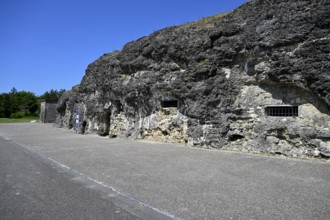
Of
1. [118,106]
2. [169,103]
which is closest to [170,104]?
[169,103]

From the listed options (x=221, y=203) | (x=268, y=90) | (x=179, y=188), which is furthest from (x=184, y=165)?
(x=268, y=90)

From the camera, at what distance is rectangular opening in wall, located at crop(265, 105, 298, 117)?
957cm

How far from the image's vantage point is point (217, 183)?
571 centimetres

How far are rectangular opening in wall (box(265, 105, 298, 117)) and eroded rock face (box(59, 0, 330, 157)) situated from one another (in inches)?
1.5

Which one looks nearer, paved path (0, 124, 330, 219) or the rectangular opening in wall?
paved path (0, 124, 330, 219)

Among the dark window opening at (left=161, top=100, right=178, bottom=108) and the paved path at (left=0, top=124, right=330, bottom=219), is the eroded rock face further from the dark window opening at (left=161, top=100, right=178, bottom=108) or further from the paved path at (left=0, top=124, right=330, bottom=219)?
the paved path at (left=0, top=124, right=330, bottom=219)

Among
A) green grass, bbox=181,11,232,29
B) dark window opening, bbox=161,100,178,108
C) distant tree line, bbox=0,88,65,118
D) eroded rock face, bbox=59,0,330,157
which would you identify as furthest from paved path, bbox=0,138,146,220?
distant tree line, bbox=0,88,65,118

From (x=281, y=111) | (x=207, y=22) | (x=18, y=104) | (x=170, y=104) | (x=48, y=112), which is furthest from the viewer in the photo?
(x=18, y=104)

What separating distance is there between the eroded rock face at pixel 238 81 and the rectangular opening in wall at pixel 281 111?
38 mm

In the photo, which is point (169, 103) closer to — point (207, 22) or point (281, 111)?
point (207, 22)

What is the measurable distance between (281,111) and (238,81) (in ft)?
7.24

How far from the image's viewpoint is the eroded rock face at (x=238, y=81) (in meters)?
8.95

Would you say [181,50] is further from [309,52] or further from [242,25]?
[309,52]

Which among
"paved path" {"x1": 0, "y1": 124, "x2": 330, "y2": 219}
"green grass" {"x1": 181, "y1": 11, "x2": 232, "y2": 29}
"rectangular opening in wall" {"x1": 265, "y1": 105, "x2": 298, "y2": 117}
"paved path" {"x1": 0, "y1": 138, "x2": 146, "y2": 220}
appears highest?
"green grass" {"x1": 181, "y1": 11, "x2": 232, "y2": 29}
